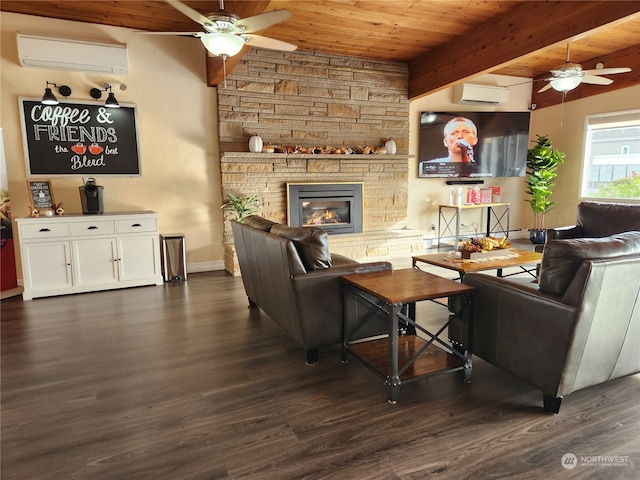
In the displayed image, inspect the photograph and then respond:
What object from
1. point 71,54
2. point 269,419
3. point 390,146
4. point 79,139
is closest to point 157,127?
point 79,139

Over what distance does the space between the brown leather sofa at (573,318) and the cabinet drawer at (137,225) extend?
3905 millimetres

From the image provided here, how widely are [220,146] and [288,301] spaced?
11.2 ft

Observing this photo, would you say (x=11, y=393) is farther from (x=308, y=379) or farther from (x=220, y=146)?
(x=220, y=146)

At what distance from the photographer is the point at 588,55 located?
6.51 m

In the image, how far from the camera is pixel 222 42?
3.06 meters

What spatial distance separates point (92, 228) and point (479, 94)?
634 cm

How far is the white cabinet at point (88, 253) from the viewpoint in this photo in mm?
4367

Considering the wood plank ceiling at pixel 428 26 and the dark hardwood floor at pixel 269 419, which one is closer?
the dark hardwood floor at pixel 269 419

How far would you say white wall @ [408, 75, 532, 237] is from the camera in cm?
694

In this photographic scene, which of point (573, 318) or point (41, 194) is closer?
point (573, 318)

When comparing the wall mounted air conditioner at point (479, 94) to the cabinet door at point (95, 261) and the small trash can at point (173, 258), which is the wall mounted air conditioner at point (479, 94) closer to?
the small trash can at point (173, 258)

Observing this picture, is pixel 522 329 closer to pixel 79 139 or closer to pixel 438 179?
pixel 79 139

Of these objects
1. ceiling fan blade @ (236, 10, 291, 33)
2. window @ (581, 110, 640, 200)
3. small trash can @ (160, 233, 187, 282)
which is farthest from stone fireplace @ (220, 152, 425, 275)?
window @ (581, 110, 640, 200)

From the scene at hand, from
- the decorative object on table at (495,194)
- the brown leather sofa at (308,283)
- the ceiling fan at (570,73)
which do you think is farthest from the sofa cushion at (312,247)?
the decorative object on table at (495,194)
